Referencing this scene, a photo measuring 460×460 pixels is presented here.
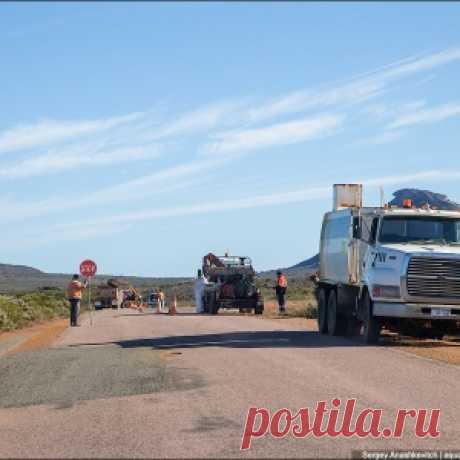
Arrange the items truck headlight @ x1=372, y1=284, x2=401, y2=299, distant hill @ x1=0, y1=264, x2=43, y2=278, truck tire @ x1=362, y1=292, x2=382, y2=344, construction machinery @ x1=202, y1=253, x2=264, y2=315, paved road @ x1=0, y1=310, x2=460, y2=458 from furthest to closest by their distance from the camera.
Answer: distant hill @ x1=0, y1=264, x2=43, y2=278, construction machinery @ x1=202, y1=253, x2=264, y2=315, truck tire @ x1=362, y1=292, x2=382, y2=344, truck headlight @ x1=372, y1=284, x2=401, y2=299, paved road @ x1=0, y1=310, x2=460, y2=458

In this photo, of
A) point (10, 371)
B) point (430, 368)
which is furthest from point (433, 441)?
point (10, 371)

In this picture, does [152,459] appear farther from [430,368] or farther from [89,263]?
[89,263]

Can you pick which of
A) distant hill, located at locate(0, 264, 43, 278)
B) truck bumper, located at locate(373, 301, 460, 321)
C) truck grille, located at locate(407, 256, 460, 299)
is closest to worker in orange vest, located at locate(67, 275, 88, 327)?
truck bumper, located at locate(373, 301, 460, 321)

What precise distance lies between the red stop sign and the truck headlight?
17109 millimetres

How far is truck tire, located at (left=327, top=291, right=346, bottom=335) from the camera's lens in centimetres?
2472

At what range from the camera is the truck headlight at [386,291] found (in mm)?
20734

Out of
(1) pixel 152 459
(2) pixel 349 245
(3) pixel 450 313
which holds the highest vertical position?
(2) pixel 349 245

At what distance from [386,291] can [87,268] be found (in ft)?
58.5

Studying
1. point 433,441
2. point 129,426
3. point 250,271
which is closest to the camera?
point 433,441

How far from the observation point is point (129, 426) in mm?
10742

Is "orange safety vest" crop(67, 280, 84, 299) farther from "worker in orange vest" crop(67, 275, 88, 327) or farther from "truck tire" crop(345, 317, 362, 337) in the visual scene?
"truck tire" crop(345, 317, 362, 337)

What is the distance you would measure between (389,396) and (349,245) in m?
11.3

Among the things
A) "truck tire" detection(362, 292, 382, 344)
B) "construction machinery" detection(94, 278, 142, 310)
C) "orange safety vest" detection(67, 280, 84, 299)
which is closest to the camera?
"truck tire" detection(362, 292, 382, 344)

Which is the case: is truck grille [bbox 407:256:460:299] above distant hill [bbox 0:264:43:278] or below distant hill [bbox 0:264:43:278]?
below
